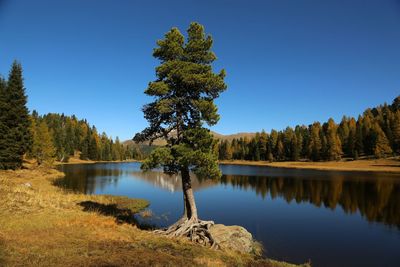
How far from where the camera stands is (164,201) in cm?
4412

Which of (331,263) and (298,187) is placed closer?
(331,263)

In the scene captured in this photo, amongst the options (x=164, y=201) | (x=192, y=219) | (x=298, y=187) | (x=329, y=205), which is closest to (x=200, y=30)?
(x=192, y=219)

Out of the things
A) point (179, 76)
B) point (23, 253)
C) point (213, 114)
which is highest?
point (179, 76)

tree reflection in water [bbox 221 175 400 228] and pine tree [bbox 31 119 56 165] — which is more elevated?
pine tree [bbox 31 119 56 165]

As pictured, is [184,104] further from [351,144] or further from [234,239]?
[351,144]

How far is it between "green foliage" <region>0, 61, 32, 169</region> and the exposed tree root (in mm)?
44179

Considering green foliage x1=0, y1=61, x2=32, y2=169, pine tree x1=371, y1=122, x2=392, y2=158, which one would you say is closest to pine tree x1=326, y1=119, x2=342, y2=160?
pine tree x1=371, y1=122, x2=392, y2=158

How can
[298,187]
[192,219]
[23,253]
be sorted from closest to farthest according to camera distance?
[23,253] → [192,219] → [298,187]

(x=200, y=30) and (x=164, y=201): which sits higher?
(x=200, y=30)

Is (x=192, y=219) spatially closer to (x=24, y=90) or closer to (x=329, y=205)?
(x=329, y=205)

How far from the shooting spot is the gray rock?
20.9m

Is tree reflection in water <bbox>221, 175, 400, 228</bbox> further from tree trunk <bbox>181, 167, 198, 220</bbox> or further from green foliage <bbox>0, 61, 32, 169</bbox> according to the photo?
green foliage <bbox>0, 61, 32, 169</bbox>

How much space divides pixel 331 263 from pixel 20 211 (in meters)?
22.8

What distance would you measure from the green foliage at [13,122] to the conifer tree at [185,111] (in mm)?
41175
